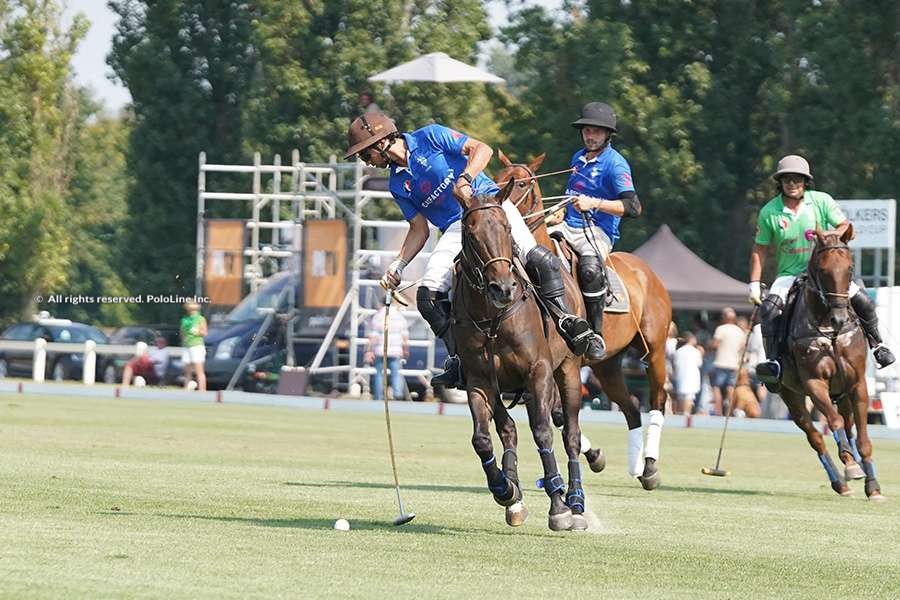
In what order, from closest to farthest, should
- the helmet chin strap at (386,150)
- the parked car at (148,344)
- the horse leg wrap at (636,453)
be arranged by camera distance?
the helmet chin strap at (386,150), the horse leg wrap at (636,453), the parked car at (148,344)

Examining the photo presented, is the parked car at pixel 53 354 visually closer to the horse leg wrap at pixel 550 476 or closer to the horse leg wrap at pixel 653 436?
the horse leg wrap at pixel 653 436

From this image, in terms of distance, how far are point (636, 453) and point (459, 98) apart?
1408 inches

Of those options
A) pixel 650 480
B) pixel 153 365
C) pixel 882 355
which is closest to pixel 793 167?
pixel 882 355

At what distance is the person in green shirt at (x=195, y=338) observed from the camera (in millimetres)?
34469

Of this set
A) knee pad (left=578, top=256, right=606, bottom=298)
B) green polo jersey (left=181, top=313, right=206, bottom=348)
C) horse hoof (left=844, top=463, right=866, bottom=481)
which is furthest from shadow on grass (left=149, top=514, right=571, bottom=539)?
green polo jersey (left=181, top=313, right=206, bottom=348)

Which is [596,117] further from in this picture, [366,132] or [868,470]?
[868,470]

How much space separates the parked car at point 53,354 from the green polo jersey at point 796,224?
28.8 m

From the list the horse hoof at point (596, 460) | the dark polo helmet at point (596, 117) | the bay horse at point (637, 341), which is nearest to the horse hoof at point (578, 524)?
the bay horse at point (637, 341)

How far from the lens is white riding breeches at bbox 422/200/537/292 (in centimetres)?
1187

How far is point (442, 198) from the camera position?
12.1m

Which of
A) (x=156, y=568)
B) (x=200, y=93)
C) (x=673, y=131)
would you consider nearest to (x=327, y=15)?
(x=200, y=93)

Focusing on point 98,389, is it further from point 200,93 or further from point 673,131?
point 200,93

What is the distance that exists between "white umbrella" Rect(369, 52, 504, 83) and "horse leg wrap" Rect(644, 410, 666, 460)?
71.5ft

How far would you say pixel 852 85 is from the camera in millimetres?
42688
